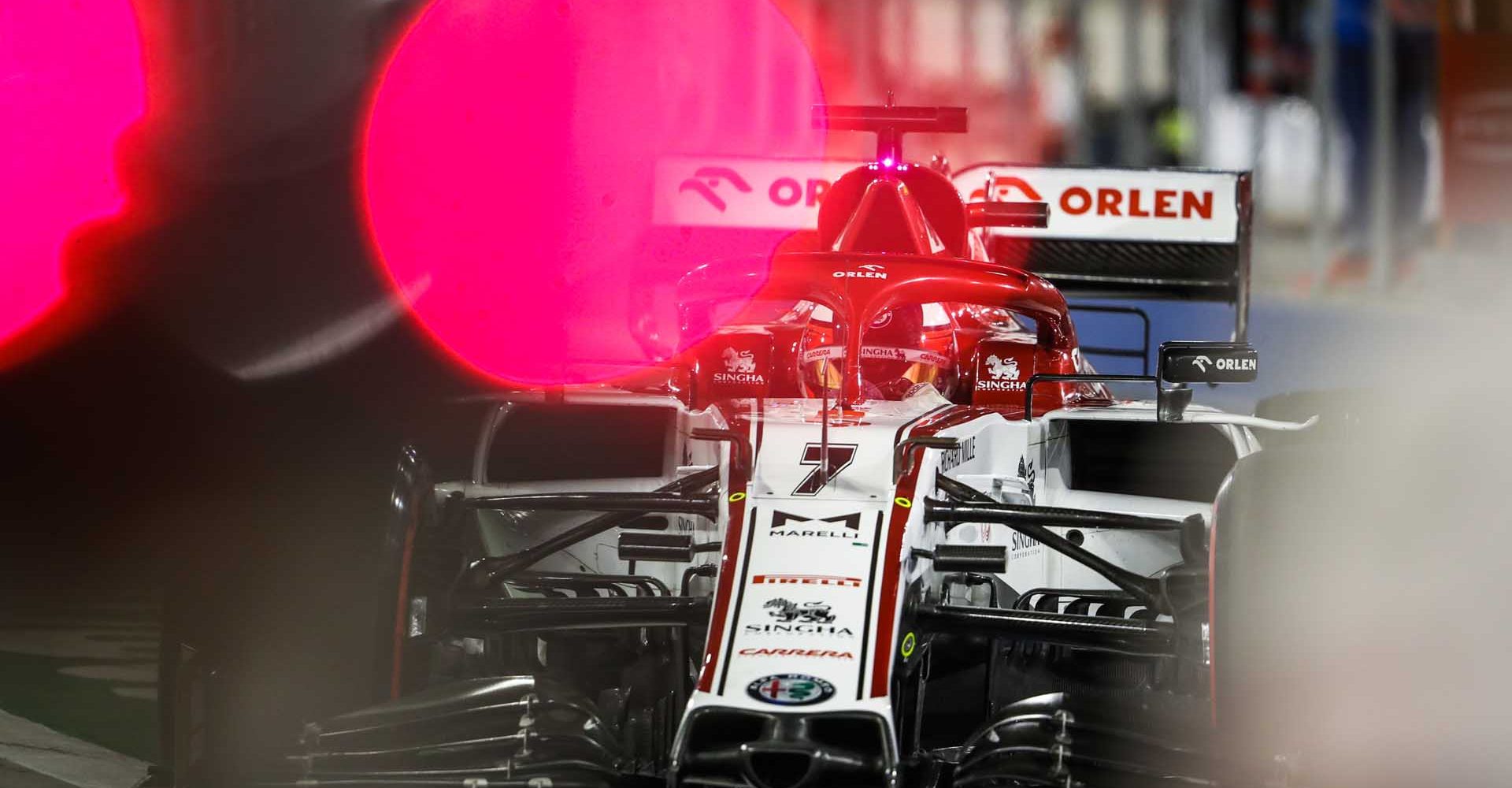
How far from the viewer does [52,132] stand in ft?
26.5

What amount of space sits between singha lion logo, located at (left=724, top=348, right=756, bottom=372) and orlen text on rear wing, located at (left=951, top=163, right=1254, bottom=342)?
276cm

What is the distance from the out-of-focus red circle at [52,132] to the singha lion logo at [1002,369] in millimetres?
4673

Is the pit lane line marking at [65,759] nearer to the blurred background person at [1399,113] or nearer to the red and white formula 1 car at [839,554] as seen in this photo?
the red and white formula 1 car at [839,554]

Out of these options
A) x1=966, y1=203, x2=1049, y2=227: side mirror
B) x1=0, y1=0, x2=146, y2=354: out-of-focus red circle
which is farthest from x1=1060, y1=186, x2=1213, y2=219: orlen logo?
x1=0, y1=0, x2=146, y2=354: out-of-focus red circle

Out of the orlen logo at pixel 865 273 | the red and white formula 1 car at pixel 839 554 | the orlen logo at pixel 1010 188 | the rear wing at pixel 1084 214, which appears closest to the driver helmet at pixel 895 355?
the red and white formula 1 car at pixel 839 554

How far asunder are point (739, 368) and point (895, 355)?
0.54 metres

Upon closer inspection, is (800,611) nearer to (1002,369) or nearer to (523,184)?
(1002,369)

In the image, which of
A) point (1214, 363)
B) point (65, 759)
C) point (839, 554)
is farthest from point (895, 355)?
point (65, 759)

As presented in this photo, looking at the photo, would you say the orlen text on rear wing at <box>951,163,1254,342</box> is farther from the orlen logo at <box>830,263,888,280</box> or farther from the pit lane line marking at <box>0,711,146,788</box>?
the pit lane line marking at <box>0,711,146,788</box>

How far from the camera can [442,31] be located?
10.5m

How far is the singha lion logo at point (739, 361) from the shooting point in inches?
226

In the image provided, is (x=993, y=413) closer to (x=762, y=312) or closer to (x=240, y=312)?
(x=762, y=312)

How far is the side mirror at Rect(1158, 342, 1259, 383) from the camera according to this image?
172 inches

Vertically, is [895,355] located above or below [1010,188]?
below
